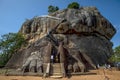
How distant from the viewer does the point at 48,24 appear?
46.3m

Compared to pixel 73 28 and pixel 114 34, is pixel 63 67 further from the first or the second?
pixel 114 34

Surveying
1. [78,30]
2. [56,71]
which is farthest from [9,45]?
[56,71]

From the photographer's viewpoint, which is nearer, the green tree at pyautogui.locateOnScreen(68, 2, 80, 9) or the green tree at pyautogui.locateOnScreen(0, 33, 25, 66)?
the green tree at pyautogui.locateOnScreen(0, 33, 25, 66)

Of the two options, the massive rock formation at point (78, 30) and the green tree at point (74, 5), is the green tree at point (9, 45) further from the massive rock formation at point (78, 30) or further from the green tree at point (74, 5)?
the green tree at point (74, 5)

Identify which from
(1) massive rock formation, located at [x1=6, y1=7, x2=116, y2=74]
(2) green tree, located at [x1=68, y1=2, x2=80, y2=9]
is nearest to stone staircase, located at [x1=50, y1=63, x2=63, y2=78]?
(1) massive rock formation, located at [x1=6, y1=7, x2=116, y2=74]

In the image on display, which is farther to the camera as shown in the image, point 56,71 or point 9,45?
point 9,45

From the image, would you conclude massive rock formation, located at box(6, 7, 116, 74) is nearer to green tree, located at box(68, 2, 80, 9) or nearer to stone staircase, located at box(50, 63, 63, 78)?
green tree, located at box(68, 2, 80, 9)

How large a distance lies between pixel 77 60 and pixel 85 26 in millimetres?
17468

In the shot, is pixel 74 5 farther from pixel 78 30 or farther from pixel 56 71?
Answer: pixel 56 71

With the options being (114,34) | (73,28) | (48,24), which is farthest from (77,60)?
(114,34)

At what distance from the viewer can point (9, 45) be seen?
45.2m

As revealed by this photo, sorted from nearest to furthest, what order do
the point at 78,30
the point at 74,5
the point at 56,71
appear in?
1. the point at 56,71
2. the point at 78,30
3. the point at 74,5

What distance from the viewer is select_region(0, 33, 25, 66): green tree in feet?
147

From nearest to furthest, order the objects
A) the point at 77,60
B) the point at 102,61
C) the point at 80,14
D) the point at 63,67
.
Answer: the point at 63,67
the point at 77,60
the point at 102,61
the point at 80,14
